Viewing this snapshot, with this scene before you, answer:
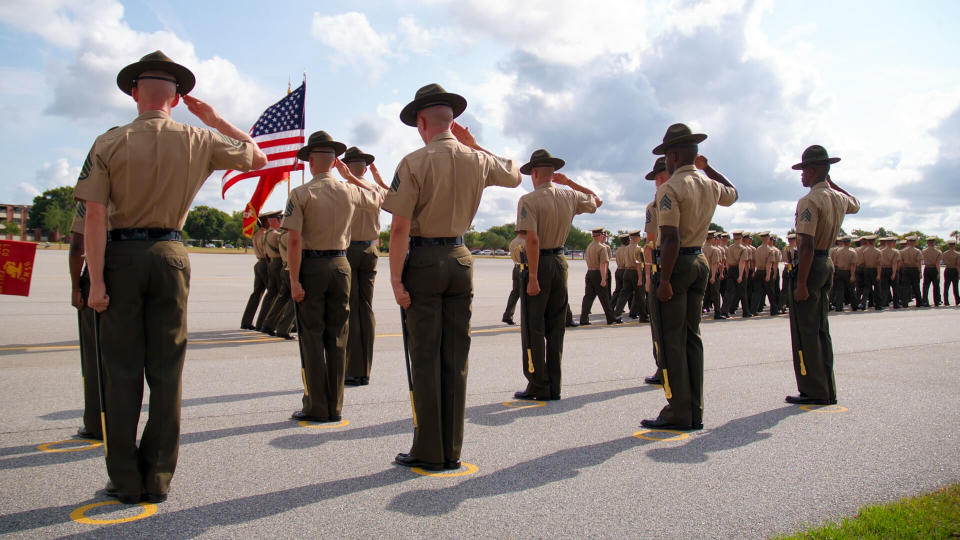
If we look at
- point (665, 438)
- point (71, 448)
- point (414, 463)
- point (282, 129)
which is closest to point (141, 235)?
point (71, 448)

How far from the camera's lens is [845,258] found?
18656mm

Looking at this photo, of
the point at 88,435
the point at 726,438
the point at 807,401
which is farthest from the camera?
the point at 807,401

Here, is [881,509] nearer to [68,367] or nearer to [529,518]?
[529,518]

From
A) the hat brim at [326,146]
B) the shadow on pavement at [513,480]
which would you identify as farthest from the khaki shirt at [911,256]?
the hat brim at [326,146]

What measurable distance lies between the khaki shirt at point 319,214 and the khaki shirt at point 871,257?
19.1 meters

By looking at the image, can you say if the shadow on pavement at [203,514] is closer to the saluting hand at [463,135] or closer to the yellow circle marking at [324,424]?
the yellow circle marking at [324,424]

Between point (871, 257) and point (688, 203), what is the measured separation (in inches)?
695

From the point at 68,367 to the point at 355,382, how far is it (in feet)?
10.7

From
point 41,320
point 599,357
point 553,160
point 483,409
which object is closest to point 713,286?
point 599,357

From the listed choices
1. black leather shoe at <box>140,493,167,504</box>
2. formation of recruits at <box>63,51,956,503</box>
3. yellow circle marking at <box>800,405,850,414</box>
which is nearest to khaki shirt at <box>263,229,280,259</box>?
formation of recruits at <box>63,51,956,503</box>

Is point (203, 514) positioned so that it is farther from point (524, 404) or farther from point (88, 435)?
point (524, 404)

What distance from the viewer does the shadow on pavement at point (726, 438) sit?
4242 mm

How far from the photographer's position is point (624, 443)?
4.56 m

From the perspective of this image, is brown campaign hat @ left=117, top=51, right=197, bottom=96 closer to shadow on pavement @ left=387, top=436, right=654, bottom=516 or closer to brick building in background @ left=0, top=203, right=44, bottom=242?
shadow on pavement @ left=387, top=436, right=654, bottom=516
